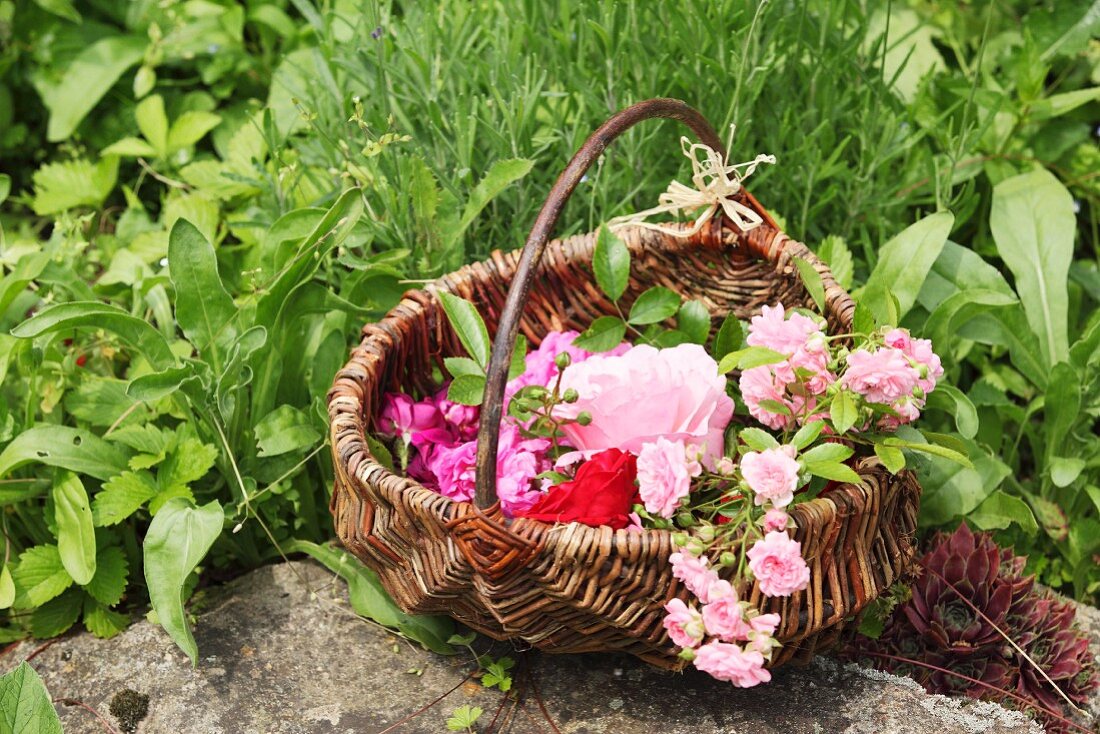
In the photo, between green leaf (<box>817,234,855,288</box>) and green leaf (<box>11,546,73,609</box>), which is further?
green leaf (<box>817,234,855,288</box>)

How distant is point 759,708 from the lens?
152 centimetres

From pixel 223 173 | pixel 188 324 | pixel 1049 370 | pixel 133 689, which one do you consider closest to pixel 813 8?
pixel 1049 370

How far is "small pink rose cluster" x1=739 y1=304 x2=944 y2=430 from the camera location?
4.49ft

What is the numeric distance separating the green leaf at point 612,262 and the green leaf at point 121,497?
2.64 ft

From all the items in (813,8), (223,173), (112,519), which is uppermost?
(813,8)

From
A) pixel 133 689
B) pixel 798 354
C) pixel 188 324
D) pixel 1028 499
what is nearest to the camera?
pixel 798 354

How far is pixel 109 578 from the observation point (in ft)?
5.80

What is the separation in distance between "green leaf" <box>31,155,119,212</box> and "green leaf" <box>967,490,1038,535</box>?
2.09m

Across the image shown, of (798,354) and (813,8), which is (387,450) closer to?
(798,354)

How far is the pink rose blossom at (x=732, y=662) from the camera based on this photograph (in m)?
1.24

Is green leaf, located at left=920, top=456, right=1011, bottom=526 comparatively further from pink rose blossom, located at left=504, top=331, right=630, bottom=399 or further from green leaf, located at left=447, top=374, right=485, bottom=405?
green leaf, located at left=447, top=374, right=485, bottom=405

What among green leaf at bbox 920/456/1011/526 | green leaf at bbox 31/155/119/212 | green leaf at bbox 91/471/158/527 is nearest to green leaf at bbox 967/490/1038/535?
green leaf at bbox 920/456/1011/526

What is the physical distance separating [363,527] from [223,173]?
0.98 meters

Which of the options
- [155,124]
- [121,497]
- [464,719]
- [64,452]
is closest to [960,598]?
[464,719]
